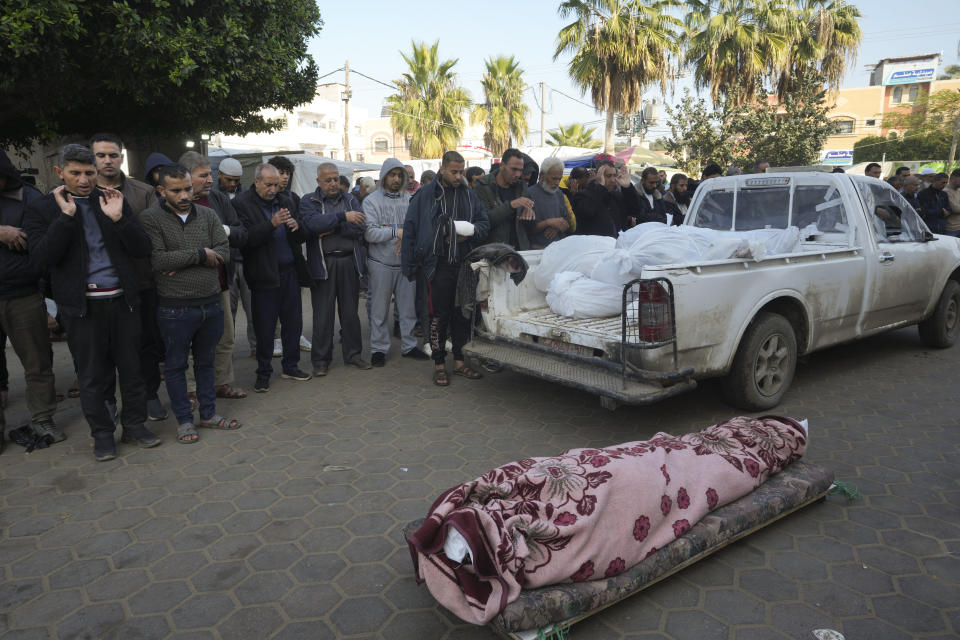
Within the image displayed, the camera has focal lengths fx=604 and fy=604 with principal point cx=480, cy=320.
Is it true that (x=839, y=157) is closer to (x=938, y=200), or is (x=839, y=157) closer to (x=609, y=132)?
(x=609, y=132)

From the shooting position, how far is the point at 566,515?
2441 millimetres

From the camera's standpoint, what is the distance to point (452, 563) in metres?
2.34

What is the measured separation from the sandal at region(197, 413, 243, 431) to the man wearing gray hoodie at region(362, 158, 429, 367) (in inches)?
77.2

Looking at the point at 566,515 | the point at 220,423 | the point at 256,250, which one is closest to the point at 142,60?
the point at 256,250

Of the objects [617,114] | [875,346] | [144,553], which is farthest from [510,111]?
[144,553]

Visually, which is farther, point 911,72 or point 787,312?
point 911,72

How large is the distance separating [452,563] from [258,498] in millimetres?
1740

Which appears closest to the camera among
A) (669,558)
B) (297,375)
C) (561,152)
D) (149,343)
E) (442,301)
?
(669,558)

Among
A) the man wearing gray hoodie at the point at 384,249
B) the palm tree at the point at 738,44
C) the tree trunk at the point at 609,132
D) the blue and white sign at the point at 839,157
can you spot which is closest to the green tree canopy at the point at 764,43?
the palm tree at the point at 738,44

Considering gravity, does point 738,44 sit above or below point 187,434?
above

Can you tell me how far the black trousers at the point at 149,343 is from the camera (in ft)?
14.6

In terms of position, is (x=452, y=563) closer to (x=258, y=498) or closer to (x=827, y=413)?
(x=258, y=498)

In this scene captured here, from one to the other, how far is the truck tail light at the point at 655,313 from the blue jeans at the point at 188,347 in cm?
306

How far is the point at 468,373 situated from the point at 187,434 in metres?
2.59
